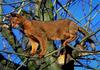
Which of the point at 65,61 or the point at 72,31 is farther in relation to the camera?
the point at 65,61

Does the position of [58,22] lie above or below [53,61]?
above

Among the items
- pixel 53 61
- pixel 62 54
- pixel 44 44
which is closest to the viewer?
pixel 44 44

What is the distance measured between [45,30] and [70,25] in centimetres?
47

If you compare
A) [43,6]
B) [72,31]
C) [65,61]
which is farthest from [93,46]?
[43,6]

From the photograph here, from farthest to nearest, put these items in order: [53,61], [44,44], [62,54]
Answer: [53,61], [62,54], [44,44]

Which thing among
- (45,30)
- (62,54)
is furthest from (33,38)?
(62,54)

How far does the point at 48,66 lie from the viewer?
9.41m

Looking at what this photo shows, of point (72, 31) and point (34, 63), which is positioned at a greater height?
point (72, 31)

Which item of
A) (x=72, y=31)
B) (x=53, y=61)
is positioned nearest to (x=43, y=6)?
(x=53, y=61)

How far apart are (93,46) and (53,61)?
146cm

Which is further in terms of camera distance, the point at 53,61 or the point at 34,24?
the point at 53,61

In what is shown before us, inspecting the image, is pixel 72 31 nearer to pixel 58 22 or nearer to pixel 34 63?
pixel 58 22

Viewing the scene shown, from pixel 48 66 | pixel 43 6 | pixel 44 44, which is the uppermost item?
pixel 43 6

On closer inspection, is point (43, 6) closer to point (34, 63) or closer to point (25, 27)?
point (34, 63)
